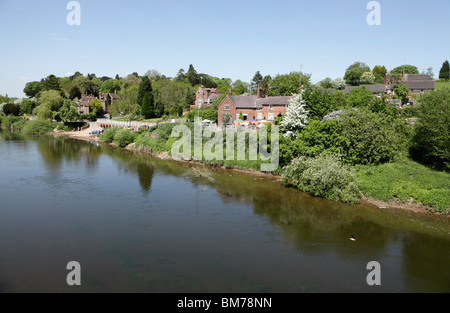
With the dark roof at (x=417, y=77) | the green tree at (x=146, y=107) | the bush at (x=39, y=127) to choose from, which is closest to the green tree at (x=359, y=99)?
the dark roof at (x=417, y=77)

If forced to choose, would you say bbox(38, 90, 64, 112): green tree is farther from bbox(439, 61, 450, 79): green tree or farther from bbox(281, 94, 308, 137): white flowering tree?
bbox(439, 61, 450, 79): green tree

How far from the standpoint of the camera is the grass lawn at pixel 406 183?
28.3 meters

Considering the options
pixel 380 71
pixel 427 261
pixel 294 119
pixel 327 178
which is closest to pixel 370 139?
pixel 327 178

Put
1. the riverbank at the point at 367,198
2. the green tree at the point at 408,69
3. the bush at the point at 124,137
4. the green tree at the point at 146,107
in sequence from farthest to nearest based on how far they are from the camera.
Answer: the green tree at the point at 408,69 < the green tree at the point at 146,107 < the bush at the point at 124,137 < the riverbank at the point at 367,198

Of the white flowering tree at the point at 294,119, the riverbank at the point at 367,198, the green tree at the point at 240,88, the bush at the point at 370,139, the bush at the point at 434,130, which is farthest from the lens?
the green tree at the point at 240,88

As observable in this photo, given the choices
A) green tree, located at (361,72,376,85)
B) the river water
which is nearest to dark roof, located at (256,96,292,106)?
the river water

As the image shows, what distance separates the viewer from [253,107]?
6594cm

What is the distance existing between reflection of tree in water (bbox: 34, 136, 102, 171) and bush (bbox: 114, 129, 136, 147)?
395 cm

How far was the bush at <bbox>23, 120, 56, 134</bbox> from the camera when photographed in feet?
275

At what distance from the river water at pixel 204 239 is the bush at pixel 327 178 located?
1.06 metres

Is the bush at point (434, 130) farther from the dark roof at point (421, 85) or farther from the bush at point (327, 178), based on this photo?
the dark roof at point (421, 85)

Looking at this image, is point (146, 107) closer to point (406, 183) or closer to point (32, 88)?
point (406, 183)
